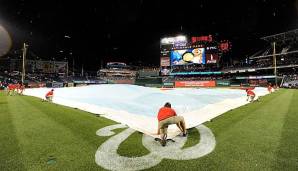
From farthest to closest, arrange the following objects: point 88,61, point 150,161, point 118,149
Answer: point 88,61
point 118,149
point 150,161

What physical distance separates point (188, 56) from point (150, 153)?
59393 mm

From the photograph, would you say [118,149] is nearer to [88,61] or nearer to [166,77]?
[166,77]

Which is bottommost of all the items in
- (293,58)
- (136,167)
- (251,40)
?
(136,167)

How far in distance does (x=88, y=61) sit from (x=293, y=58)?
88793 millimetres

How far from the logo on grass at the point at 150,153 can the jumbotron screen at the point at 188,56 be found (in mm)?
56022

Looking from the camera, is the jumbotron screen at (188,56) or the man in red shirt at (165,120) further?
the jumbotron screen at (188,56)

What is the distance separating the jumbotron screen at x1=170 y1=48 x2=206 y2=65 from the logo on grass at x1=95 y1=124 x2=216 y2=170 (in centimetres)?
5602

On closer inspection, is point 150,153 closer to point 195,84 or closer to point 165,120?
point 165,120

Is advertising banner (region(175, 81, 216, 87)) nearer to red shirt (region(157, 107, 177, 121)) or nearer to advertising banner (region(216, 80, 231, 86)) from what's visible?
advertising banner (region(216, 80, 231, 86))

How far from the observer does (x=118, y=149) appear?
6020 millimetres

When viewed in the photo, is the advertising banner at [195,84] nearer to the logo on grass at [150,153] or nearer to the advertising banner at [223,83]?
the advertising banner at [223,83]

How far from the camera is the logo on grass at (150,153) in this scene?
4.97m

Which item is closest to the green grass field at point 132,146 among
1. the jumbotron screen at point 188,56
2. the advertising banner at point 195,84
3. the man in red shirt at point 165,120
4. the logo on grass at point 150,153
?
the logo on grass at point 150,153

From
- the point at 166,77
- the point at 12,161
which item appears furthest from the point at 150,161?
the point at 166,77
